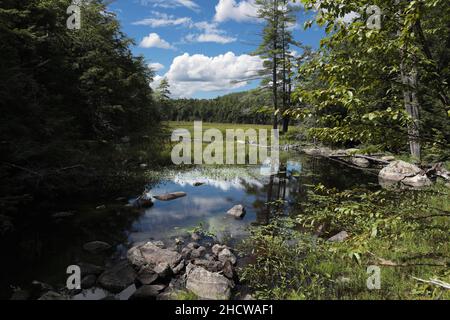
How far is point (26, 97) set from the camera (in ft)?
35.5

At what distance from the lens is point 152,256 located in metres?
7.85

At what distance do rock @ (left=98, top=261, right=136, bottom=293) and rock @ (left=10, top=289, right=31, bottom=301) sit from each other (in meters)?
1.41

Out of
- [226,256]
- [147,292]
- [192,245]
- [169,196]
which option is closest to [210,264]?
[226,256]

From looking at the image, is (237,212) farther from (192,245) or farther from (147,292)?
(147,292)

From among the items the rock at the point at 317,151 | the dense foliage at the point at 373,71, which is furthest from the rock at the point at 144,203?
the rock at the point at 317,151

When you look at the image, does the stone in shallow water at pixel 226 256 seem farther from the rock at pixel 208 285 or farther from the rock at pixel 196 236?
the rock at pixel 196 236

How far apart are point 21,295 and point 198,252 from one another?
13.5 ft

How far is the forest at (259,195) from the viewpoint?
3600 millimetres

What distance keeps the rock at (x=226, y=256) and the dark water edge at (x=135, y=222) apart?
0.93m

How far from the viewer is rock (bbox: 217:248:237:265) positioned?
765 cm

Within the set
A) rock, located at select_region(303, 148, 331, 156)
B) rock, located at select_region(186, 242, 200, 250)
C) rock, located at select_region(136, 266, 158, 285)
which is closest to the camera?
rock, located at select_region(136, 266, 158, 285)

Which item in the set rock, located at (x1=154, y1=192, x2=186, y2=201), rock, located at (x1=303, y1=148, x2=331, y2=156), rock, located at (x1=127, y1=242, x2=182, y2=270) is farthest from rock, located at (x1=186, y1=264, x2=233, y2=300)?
rock, located at (x1=303, y1=148, x2=331, y2=156)

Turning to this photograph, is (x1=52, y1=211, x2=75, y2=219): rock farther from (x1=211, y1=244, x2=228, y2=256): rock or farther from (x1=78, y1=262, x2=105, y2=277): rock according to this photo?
(x1=211, y1=244, x2=228, y2=256): rock
